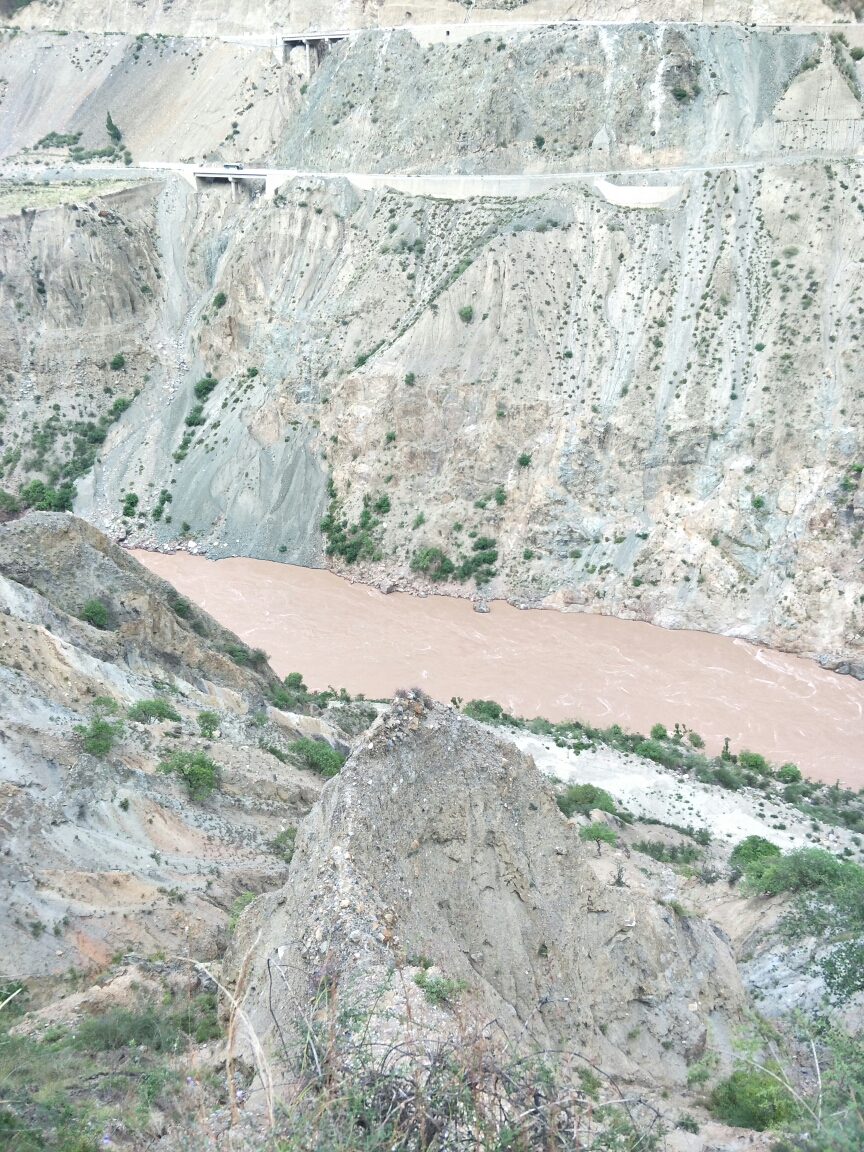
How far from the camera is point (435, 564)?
38.8 m

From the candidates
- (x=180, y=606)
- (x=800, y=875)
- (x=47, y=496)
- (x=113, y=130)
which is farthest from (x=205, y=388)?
(x=800, y=875)

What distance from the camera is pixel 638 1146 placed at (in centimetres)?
752

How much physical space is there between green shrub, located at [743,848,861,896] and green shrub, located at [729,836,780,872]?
9.30 ft

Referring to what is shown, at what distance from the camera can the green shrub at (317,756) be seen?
19.5 metres

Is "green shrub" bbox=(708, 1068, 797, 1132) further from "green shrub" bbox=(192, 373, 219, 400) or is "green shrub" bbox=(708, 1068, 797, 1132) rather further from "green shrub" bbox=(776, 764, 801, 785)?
"green shrub" bbox=(192, 373, 219, 400)

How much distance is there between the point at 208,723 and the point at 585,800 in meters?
10.7

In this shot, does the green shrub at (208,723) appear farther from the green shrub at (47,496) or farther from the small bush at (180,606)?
the green shrub at (47,496)

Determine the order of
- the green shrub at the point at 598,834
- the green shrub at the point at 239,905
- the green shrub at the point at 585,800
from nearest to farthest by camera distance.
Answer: the green shrub at the point at 239,905 < the green shrub at the point at 598,834 < the green shrub at the point at 585,800

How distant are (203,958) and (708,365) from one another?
31.8 meters

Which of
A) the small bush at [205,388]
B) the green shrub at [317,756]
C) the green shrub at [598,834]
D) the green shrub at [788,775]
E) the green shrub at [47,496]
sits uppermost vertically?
the small bush at [205,388]

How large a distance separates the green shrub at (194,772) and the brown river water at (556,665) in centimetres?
1687

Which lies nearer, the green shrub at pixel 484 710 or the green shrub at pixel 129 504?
the green shrub at pixel 484 710

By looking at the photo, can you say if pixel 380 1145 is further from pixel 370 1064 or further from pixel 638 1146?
pixel 638 1146

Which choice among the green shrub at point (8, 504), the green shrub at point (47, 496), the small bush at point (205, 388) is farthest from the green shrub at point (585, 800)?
the small bush at point (205, 388)
